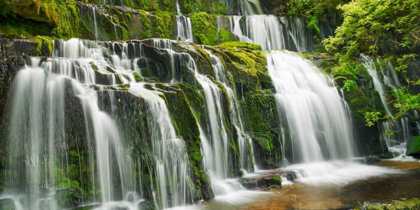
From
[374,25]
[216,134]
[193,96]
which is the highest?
[374,25]

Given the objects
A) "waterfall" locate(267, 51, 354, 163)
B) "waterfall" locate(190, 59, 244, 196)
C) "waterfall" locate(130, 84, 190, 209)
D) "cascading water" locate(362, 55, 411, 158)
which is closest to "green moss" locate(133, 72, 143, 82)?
"waterfall" locate(130, 84, 190, 209)

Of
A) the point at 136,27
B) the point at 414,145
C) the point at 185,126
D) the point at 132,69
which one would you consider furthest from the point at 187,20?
→ the point at 414,145

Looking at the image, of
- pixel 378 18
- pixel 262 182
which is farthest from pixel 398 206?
pixel 378 18

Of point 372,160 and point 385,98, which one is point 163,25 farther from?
point 372,160

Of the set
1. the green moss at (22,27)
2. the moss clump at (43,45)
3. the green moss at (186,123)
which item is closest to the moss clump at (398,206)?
the green moss at (186,123)

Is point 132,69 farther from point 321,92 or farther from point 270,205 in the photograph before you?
point 321,92

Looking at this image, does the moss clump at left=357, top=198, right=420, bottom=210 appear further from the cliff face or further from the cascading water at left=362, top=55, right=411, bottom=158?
the cascading water at left=362, top=55, right=411, bottom=158

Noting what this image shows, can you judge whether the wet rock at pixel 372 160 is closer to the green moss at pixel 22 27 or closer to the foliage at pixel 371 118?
the foliage at pixel 371 118

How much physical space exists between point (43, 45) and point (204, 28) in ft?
31.4

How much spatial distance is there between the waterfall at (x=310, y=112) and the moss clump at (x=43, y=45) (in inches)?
286

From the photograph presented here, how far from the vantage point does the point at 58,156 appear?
19.6 ft

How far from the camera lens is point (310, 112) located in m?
11.3

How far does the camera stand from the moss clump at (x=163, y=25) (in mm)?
15641

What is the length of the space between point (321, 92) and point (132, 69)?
7221mm
